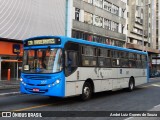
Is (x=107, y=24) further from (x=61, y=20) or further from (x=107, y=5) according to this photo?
(x=61, y=20)

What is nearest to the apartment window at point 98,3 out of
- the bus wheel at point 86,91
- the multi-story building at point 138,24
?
the multi-story building at point 138,24

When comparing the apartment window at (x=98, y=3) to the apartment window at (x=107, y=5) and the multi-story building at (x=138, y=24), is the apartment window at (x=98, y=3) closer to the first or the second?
the apartment window at (x=107, y=5)

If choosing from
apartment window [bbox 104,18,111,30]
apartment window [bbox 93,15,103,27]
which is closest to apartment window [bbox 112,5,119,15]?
apartment window [bbox 104,18,111,30]

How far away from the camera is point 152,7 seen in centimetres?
8388

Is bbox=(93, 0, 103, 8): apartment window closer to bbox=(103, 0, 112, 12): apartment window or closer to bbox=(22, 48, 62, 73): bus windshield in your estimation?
bbox=(103, 0, 112, 12): apartment window

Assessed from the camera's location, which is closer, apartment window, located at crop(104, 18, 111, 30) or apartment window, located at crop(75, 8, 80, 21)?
apartment window, located at crop(75, 8, 80, 21)

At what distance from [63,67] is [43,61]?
0.85 meters

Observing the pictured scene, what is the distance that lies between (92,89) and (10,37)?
18.6m

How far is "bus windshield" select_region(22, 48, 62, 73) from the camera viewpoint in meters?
12.4

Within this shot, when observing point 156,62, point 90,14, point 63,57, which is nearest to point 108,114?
point 63,57

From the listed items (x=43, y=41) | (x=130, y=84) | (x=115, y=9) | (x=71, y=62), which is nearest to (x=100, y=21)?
(x=115, y=9)

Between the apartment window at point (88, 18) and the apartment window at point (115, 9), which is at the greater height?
the apartment window at point (115, 9)

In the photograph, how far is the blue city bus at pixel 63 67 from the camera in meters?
12.4

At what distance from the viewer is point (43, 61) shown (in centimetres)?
1256
